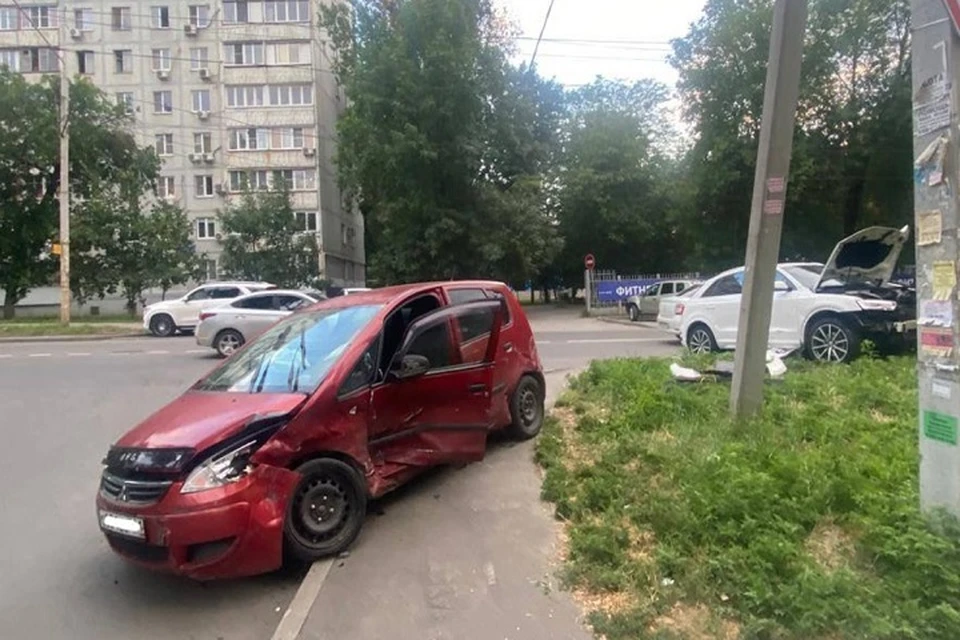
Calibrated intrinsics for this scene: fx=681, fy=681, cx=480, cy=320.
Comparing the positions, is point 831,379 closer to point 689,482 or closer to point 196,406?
point 689,482

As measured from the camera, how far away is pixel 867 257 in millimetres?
9641

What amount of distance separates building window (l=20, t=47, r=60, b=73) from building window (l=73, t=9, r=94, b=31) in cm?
279

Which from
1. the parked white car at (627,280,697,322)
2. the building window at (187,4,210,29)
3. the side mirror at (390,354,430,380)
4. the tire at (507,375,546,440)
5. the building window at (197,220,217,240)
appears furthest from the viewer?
the building window at (197,220,217,240)

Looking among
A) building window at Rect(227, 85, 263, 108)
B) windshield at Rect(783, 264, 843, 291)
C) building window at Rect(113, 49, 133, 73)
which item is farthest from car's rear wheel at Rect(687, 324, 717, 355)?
building window at Rect(113, 49, 133, 73)

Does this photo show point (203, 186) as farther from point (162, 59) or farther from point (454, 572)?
point (454, 572)

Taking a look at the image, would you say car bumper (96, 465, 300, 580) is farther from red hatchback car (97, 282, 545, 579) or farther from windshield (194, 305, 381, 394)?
windshield (194, 305, 381, 394)

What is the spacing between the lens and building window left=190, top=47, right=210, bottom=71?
46812 millimetres

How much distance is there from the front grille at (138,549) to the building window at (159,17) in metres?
52.2

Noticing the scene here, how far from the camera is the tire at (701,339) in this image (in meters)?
12.4

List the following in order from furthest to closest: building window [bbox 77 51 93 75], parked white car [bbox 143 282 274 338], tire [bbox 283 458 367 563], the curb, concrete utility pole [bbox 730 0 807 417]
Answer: building window [bbox 77 51 93 75] < parked white car [bbox 143 282 274 338] < the curb < concrete utility pole [bbox 730 0 807 417] < tire [bbox 283 458 367 563]

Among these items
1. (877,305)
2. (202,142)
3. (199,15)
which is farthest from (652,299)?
(199,15)

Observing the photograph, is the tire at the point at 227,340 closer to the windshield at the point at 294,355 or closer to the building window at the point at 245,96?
the windshield at the point at 294,355

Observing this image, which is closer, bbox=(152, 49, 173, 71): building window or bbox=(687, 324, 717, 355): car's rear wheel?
bbox=(687, 324, 717, 355): car's rear wheel

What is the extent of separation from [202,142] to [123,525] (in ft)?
159
